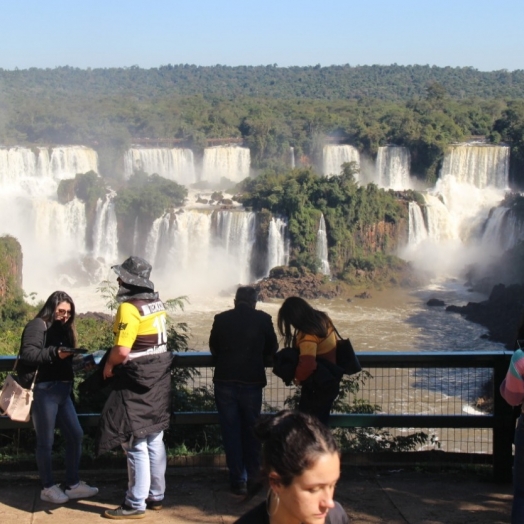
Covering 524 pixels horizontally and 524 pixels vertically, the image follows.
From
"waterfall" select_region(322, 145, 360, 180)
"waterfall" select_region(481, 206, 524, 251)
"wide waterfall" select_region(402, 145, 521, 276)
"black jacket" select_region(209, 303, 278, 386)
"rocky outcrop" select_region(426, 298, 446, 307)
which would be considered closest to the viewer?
"black jacket" select_region(209, 303, 278, 386)

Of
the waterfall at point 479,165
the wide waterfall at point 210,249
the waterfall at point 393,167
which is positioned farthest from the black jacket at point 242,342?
the waterfall at point 393,167

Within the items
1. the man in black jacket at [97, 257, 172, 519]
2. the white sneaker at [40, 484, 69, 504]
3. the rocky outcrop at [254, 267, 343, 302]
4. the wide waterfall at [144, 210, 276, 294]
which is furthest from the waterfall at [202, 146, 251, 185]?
the man in black jacket at [97, 257, 172, 519]

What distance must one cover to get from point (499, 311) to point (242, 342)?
2734cm

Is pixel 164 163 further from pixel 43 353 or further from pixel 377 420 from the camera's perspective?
pixel 43 353

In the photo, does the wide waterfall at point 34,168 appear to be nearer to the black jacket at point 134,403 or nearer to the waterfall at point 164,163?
the waterfall at point 164,163

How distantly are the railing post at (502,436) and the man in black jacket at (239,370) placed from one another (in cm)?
137

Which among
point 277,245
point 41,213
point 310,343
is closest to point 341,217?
point 277,245

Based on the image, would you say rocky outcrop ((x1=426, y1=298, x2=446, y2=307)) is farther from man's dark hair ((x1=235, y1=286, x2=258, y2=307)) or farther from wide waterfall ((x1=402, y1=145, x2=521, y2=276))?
man's dark hair ((x1=235, y1=286, x2=258, y2=307))

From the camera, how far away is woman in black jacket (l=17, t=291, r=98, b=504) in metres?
4.97

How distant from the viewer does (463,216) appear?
1799 inches

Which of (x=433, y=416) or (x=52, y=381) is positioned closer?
(x=52, y=381)

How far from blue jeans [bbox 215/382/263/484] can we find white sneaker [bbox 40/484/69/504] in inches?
36.6

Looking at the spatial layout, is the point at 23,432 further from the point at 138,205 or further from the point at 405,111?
the point at 405,111

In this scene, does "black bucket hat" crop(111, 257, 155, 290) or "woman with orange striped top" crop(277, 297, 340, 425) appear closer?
"black bucket hat" crop(111, 257, 155, 290)
